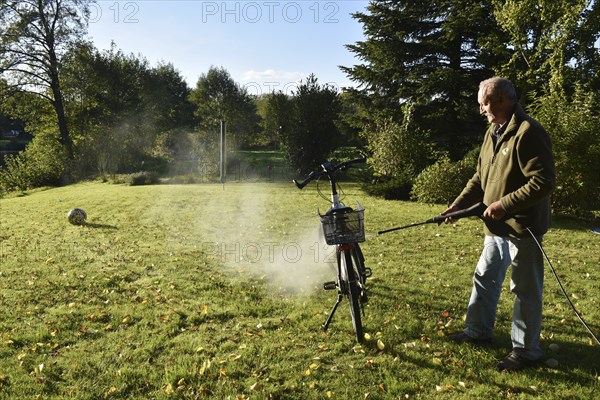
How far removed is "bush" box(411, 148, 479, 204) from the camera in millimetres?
13555

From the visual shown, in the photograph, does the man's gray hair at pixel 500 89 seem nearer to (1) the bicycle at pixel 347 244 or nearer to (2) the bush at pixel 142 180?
(1) the bicycle at pixel 347 244

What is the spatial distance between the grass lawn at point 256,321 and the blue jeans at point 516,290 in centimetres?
24

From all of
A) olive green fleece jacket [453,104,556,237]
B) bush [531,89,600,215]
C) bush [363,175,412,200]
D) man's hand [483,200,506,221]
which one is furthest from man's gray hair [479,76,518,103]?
bush [363,175,412,200]

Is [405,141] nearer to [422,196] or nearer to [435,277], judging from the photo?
[422,196]

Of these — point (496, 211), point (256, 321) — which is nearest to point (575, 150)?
point (496, 211)

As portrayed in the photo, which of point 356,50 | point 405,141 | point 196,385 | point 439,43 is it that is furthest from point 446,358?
point 356,50

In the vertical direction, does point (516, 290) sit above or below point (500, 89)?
below

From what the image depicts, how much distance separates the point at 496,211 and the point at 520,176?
332 millimetres

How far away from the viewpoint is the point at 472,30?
57.9 ft

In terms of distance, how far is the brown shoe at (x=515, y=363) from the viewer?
134 inches

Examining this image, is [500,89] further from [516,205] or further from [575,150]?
[575,150]

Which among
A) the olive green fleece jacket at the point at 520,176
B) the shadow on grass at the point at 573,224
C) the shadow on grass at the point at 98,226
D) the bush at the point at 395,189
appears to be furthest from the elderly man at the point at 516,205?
the bush at the point at 395,189

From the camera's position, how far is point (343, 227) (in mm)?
3779

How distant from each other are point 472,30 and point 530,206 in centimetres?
1711
